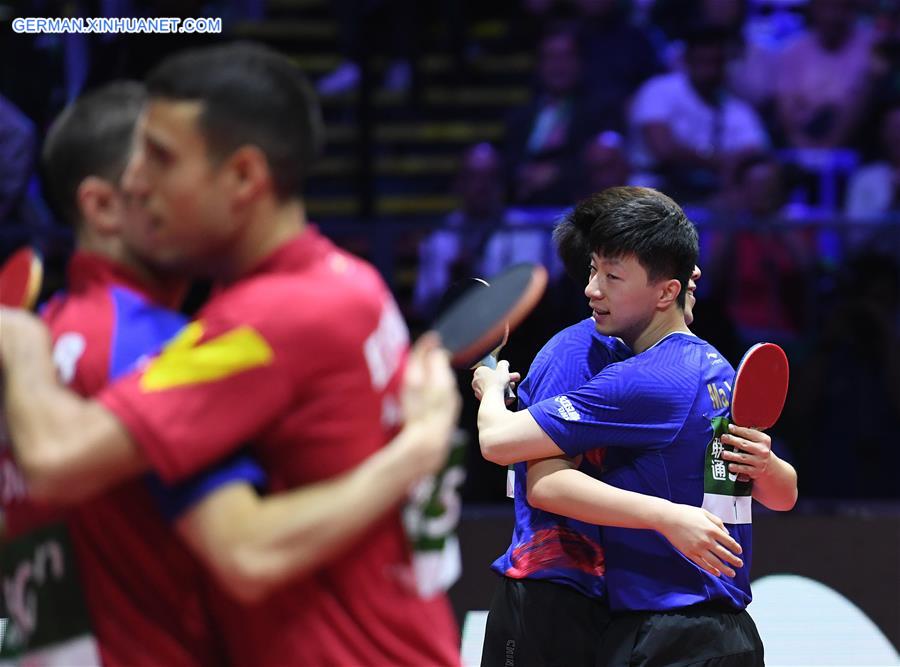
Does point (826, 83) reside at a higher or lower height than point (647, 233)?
lower

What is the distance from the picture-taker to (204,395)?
1.86 m

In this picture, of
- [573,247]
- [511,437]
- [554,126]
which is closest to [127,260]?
[511,437]

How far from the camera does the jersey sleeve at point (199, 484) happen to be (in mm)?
1857

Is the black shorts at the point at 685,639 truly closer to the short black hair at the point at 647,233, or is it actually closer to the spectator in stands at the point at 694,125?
the short black hair at the point at 647,233

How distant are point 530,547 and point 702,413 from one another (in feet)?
2.07

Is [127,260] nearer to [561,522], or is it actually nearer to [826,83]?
[561,522]

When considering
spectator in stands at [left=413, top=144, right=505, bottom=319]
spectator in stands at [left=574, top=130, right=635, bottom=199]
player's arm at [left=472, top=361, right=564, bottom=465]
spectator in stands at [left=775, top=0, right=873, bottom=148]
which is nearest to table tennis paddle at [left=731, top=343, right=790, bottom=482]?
player's arm at [left=472, top=361, right=564, bottom=465]

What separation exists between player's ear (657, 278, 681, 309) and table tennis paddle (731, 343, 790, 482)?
25cm

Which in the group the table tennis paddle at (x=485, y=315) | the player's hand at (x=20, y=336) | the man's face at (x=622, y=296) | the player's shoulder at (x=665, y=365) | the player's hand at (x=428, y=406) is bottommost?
the player's shoulder at (x=665, y=365)

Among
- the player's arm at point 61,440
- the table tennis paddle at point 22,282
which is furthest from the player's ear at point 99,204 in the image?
the player's arm at point 61,440

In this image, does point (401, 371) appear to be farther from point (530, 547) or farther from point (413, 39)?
point (413, 39)

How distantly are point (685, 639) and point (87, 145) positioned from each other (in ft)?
6.26

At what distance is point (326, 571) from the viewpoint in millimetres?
2010

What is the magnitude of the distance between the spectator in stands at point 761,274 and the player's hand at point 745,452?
11.1ft
